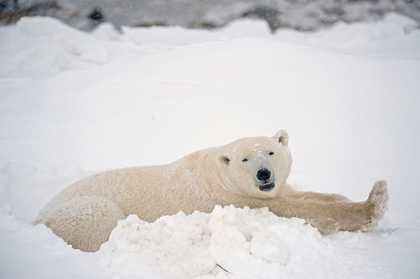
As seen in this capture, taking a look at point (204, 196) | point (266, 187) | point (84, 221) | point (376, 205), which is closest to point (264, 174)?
point (266, 187)

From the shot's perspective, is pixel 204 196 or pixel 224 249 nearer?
pixel 224 249

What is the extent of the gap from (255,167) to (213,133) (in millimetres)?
2786

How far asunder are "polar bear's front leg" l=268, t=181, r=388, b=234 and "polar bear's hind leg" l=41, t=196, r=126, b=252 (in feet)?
5.45

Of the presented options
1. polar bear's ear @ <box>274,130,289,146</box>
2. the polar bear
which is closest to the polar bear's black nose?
the polar bear

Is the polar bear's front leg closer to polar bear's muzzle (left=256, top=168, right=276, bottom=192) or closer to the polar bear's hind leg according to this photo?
polar bear's muzzle (left=256, top=168, right=276, bottom=192)

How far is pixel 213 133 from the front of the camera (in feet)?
21.6

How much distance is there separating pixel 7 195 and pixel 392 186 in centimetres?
457

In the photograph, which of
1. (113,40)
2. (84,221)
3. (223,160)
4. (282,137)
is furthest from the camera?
(113,40)

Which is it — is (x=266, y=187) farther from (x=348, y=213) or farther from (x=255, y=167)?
(x=348, y=213)

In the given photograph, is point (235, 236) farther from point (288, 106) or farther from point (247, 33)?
point (247, 33)

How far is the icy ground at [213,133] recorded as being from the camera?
2830 millimetres

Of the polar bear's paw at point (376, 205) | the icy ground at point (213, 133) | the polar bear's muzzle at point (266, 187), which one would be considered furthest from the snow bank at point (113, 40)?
the polar bear's muzzle at point (266, 187)

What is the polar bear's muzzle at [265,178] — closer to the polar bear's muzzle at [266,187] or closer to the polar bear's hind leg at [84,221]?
the polar bear's muzzle at [266,187]

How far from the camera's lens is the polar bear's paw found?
3.50 meters
